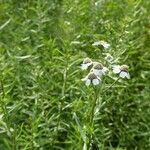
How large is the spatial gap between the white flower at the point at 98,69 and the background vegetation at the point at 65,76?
211mm

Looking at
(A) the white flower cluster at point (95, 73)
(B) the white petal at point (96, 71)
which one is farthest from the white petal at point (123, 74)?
(B) the white petal at point (96, 71)

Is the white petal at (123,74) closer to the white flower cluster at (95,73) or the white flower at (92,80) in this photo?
the white flower cluster at (95,73)

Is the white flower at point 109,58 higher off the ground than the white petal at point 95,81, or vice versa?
the white petal at point 95,81

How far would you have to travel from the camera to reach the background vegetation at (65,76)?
7.84 feet

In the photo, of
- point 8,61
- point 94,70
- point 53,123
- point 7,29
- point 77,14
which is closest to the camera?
point 94,70

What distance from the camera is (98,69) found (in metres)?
2.04

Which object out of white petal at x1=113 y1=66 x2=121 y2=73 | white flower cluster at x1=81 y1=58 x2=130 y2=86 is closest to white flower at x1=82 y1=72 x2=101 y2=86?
white flower cluster at x1=81 y1=58 x2=130 y2=86

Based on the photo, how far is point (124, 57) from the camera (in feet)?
9.33

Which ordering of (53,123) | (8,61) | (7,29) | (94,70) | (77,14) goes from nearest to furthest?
1. (94,70)
2. (53,123)
3. (8,61)
4. (77,14)
5. (7,29)

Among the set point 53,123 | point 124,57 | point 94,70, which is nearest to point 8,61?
point 53,123

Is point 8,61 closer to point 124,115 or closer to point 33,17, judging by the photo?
point 33,17

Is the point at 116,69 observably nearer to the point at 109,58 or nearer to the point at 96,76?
the point at 109,58

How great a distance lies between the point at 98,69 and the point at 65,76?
1.61 ft

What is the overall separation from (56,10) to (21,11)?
0.23m
